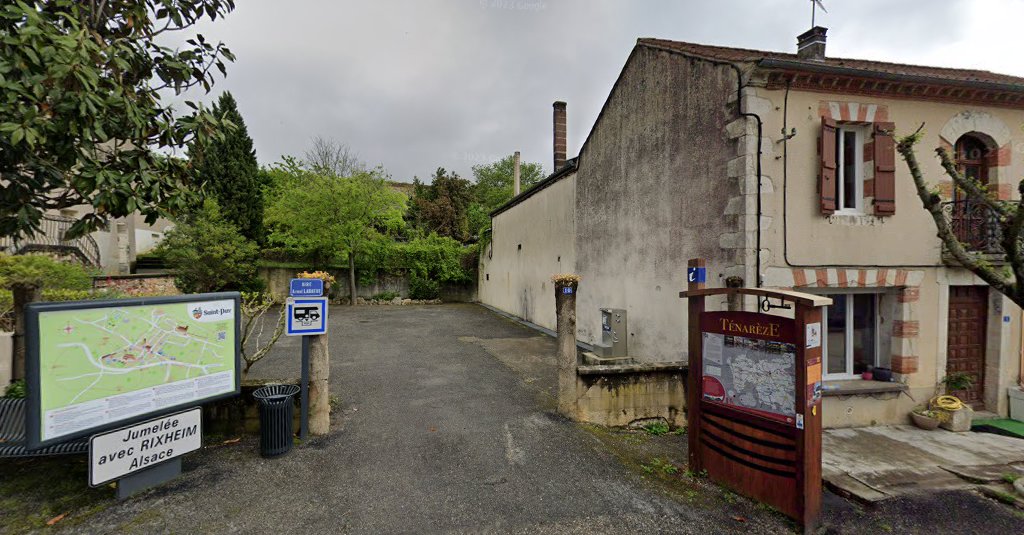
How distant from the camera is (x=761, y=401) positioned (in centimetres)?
414

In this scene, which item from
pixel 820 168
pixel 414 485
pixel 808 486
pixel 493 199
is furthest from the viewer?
pixel 493 199

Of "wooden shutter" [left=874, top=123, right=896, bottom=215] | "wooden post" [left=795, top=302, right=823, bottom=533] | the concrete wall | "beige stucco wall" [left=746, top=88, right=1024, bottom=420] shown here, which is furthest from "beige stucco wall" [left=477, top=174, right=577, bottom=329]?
"wooden post" [left=795, top=302, right=823, bottom=533]

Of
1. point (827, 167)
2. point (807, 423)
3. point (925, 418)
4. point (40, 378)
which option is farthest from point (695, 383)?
point (40, 378)

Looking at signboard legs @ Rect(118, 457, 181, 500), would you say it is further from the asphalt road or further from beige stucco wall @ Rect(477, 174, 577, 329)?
beige stucco wall @ Rect(477, 174, 577, 329)

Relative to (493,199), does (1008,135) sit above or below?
below

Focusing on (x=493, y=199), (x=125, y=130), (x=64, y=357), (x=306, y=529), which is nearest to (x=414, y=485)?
(x=306, y=529)

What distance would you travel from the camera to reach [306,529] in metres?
3.61

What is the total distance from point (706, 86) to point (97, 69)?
7940 millimetres

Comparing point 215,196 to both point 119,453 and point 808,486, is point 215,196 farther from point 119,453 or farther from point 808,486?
point 808,486

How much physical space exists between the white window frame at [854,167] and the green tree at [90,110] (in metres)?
8.90

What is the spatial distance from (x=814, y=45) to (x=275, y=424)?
10.4 metres

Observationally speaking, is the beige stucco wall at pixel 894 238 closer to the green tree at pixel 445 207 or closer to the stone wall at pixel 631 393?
the stone wall at pixel 631 393

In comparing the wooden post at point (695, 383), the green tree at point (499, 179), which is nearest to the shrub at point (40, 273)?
the wooden post at point (695, 383)

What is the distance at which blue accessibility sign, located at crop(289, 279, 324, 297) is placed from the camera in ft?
17.0
